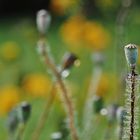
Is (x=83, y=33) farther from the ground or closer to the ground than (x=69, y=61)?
closer to the ground

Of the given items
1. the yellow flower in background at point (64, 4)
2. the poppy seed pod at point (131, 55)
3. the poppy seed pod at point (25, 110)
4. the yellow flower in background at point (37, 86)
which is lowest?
the yellow flower in background at point (37, 86)

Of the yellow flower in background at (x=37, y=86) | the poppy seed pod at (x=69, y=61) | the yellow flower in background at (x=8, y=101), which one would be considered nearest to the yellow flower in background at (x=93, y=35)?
the yellow flower in background at (x=37, y=86)

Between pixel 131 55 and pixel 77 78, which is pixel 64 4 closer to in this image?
pixel 77 78

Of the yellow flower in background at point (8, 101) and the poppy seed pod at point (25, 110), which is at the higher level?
the poppy seed pod at point (25, 110)

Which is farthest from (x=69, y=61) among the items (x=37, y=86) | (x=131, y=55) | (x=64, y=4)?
(x=64, y=4)

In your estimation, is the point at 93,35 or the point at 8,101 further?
the point at 93,35

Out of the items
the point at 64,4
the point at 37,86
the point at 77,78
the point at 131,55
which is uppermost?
the point at 131,55

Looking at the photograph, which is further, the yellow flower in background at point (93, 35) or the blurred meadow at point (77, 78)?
the yellow flower in background at point (93, 35)

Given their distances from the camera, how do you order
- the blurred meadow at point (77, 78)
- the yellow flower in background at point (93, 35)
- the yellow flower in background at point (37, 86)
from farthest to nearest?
1. the yellow flower in background at point (93, 35)
2. the yellow flower in background at point (37, 86)
3. the blurred meadow at point (77, 78)

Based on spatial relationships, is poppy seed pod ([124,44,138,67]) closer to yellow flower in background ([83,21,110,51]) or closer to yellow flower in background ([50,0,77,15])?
yellow flower in background ([50,0,77,15])

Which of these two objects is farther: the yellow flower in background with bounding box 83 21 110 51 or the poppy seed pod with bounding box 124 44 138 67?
the yellow flower in background with bounding box 83 21 110 51

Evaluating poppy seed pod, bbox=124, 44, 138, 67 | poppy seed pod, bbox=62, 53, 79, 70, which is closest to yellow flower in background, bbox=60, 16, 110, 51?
poppy seed pod, bbox=62, 53, 79, 70

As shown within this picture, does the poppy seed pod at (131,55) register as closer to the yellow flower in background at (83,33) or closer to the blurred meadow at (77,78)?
the blurred meadow at (77,78)
